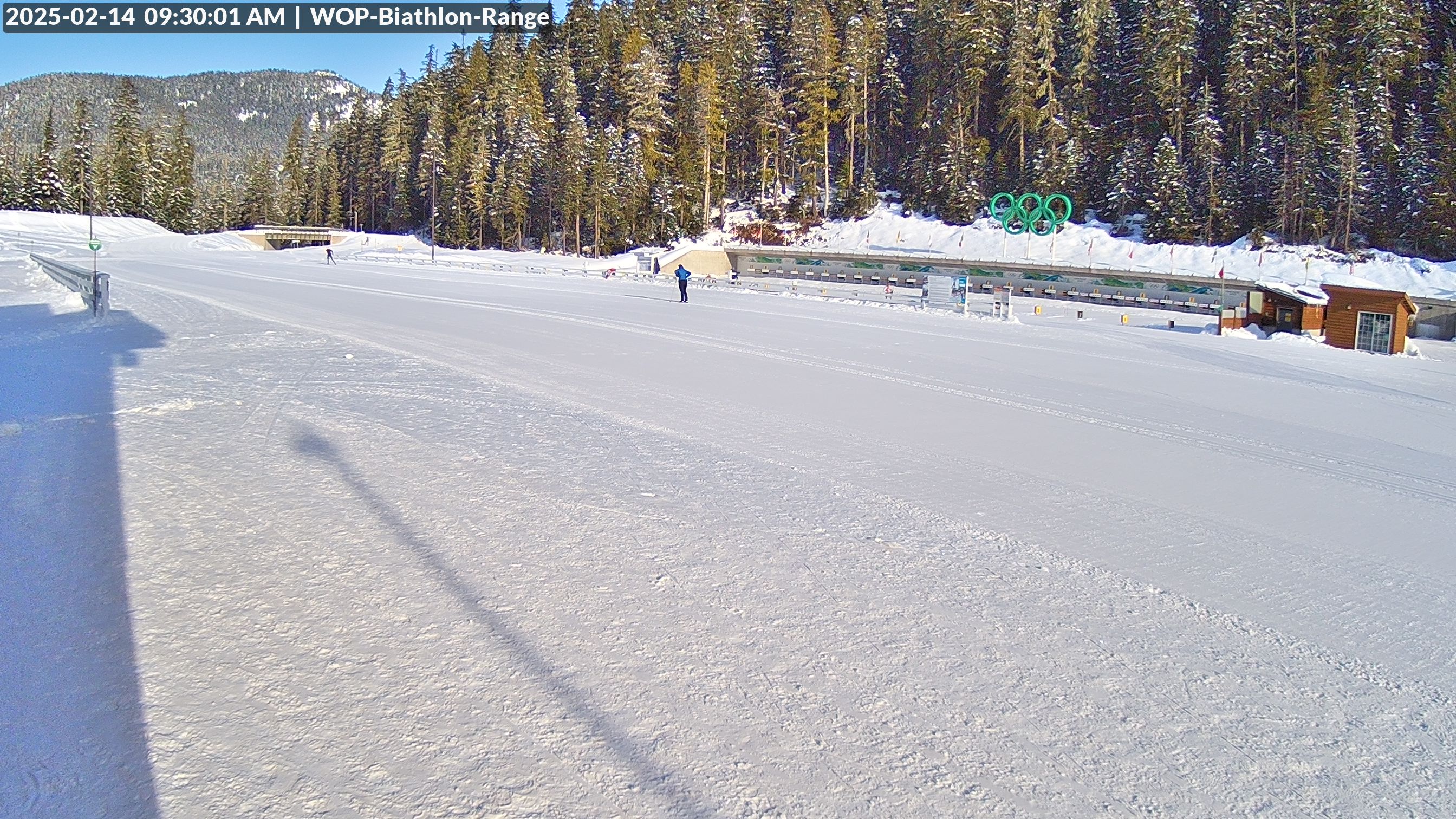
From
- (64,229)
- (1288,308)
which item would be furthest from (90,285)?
(64,229)

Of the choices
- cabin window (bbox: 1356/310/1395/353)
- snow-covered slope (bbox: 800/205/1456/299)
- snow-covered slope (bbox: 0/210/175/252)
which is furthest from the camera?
snow-covered slope (bbox: 0/210/175/252)

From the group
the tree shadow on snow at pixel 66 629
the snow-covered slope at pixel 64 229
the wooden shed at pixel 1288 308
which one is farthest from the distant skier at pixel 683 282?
the snow-covered slope at pixel 64 229

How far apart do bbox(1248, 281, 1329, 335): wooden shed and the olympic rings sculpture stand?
95.3 ft

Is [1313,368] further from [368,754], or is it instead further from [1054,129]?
[1054,129]

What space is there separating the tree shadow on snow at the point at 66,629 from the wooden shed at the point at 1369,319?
28836 millimetres

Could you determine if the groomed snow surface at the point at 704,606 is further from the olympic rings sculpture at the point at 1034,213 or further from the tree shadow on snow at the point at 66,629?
the olympic rings sculpture at the point at 1034,213

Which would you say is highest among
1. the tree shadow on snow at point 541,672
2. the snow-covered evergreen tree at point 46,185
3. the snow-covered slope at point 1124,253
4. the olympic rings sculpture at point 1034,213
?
the snow-covered evergreen tree at point 46,185

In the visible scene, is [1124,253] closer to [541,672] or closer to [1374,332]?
[1374,332]

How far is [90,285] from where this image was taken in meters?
21.0

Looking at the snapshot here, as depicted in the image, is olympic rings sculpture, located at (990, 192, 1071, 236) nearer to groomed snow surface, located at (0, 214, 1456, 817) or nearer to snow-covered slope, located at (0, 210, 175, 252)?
groomed snow surface, located at (0, 214, 1456, 817)

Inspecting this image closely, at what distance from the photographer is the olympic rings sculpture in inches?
2222

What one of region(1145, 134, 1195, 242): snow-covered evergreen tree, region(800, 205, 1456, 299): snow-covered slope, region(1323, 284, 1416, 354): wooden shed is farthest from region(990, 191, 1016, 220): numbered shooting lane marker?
region(1323, 284, 1416, 354): wooden shed

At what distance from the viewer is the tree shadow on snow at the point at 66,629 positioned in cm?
326

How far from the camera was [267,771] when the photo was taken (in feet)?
11.0
